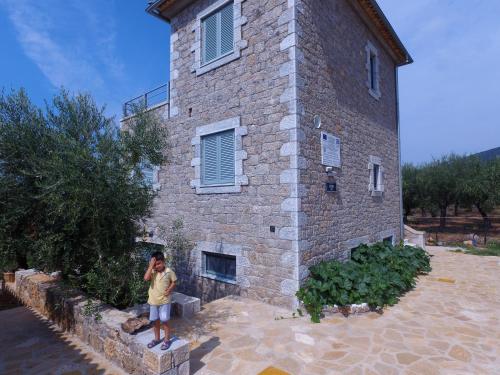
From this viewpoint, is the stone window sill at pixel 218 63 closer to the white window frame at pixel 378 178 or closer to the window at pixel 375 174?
the white window frame at pixel 378 178

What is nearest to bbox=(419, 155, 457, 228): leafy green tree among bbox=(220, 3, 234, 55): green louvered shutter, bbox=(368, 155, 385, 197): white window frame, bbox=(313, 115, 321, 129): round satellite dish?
bbox=(368, 155, 385, 197): white window frame

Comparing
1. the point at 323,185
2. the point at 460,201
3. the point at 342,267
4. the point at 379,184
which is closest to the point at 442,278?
the point at 379,184

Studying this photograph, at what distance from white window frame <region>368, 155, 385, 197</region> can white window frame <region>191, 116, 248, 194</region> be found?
415 centimetres

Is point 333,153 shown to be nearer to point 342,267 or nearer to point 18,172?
point 342,267

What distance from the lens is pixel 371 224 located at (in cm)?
879

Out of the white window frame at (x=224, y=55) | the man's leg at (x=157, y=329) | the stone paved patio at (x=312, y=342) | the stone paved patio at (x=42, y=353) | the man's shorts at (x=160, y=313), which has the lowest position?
the stone paved patio at (x=42, y=353)

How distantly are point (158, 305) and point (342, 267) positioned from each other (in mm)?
3737

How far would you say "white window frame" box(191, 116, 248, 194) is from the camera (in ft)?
21.7

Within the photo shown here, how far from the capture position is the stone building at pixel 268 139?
5.94m

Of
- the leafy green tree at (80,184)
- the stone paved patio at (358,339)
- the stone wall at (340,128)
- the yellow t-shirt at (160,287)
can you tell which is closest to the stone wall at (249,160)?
the stone wall at (340,128)

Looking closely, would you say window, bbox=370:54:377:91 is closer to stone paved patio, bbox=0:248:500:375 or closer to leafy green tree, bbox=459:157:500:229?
Answer: stone paved patio, bbox=0:248:500:375

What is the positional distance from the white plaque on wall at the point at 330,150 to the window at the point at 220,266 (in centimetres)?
295

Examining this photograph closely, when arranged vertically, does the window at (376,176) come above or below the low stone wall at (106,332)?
above

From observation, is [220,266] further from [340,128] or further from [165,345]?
[340,128]
